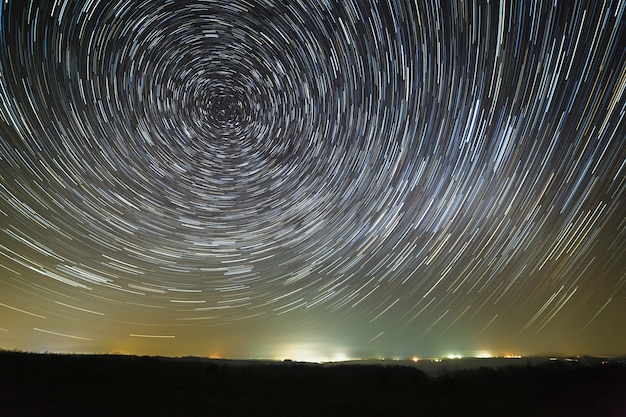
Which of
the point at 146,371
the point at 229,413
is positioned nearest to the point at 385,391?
the point at 229,413

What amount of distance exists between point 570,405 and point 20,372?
17547mm

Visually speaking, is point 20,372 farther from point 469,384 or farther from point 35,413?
point 469,384

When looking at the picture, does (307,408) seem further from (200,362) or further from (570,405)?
(200,362)

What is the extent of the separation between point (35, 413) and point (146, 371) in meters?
Answer: 6.48

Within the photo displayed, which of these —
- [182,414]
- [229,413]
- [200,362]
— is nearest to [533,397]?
[229,413]

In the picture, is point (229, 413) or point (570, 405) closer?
point (229, 413)

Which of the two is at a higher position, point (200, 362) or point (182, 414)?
point (200, 362)

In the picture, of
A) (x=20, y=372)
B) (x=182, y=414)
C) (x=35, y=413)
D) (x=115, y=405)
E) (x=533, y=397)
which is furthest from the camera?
(x=20, y=372)

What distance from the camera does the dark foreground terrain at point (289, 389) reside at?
855 centimetres

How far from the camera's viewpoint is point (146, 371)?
530 inches

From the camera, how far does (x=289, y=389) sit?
11.3 m

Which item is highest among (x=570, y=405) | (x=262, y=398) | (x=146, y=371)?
(x=146, y=371)

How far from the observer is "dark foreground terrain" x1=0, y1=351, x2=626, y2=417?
337 inches

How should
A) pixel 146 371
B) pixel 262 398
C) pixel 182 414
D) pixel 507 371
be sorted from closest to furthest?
pixel 182 414, pixel 262 398, pixel 146 371, pixel 507 371
